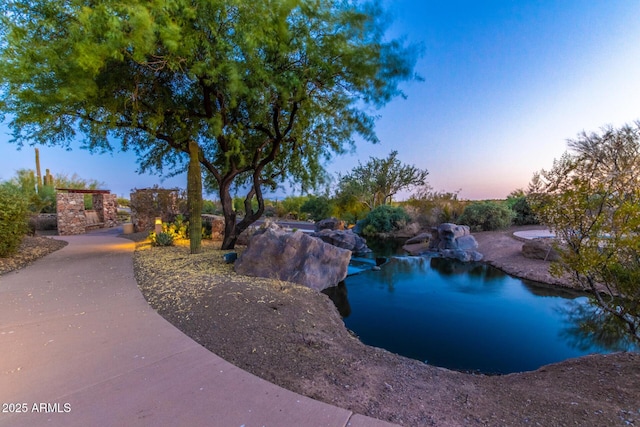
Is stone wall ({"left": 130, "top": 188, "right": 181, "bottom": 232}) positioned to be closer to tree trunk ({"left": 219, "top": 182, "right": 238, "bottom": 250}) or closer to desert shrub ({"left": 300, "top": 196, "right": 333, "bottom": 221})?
tree trunk ({"left": 219, "top": 182, "right": 238, "bottom": 250})

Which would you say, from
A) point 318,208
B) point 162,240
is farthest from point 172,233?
point 318,208

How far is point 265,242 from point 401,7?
21.5ft

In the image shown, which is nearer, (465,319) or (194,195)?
(465,319)

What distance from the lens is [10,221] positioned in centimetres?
759

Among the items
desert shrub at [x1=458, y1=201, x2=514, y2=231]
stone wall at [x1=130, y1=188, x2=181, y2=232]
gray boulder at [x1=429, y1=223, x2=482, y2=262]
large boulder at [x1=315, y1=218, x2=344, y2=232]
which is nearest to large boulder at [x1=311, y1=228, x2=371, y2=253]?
gray boulder at [x1=429, y1=223, x2=482, y2=262]

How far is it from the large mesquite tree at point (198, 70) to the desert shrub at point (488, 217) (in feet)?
36.4

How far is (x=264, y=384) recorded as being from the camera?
2.42m

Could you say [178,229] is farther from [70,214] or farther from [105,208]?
[105,208]

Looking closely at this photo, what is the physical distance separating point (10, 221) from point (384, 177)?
25.6 m

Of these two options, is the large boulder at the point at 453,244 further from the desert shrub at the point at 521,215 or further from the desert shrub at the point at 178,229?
the desert shrub at the point at 178,229

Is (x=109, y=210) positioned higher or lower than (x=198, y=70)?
lower

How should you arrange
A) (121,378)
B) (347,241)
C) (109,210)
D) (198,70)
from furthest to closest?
(109,210) → (347,241) → (198,70) → (121,378)

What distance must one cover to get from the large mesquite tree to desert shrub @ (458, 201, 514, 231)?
1110cm

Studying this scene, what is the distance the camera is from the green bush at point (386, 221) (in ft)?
66.0
